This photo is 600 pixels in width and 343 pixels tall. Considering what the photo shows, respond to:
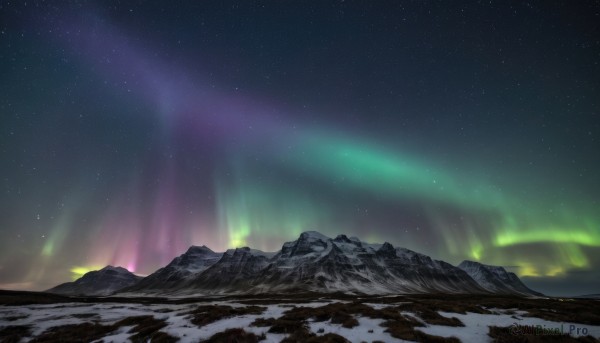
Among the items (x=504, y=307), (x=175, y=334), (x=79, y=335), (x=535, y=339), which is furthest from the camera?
(x=504, y=307)

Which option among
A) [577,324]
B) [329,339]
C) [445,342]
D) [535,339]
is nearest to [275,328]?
[329,339]

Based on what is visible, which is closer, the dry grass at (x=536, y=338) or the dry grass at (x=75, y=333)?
the dry grass at (x=536, y=338)

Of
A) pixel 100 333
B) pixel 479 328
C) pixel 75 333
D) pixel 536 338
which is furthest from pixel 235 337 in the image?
pixel 536 338

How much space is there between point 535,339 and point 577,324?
9.41m

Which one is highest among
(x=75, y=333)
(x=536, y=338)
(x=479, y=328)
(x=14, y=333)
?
(x=536, y=338)

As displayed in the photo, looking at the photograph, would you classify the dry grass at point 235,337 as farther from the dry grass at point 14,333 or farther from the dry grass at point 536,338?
the dry grass at point 14,333

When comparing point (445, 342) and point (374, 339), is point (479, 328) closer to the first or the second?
point (445, 342)

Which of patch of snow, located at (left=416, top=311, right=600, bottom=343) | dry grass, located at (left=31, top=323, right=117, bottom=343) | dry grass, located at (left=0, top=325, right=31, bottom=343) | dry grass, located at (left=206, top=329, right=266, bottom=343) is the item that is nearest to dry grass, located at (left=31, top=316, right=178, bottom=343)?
dry grass, located at (left=31, top=323, right=117, bottom=343)

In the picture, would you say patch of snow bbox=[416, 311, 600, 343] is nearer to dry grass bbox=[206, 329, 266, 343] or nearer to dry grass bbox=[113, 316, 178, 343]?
dry grass bbox=[206, 329, 266, 343]

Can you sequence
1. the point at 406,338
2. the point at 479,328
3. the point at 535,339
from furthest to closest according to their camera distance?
1. the point at 479,328
2. the point at 406,338
3. the point at 535,339

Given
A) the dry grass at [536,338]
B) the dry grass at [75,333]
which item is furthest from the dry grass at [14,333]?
the dry grass at [536,338]

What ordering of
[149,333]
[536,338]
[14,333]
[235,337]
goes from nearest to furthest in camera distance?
1. [536,338]
2. [235,337]
3. [149,333]
4. [14,333]

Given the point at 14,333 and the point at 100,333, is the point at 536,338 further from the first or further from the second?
the point at 14,333

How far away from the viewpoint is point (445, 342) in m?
17.5
